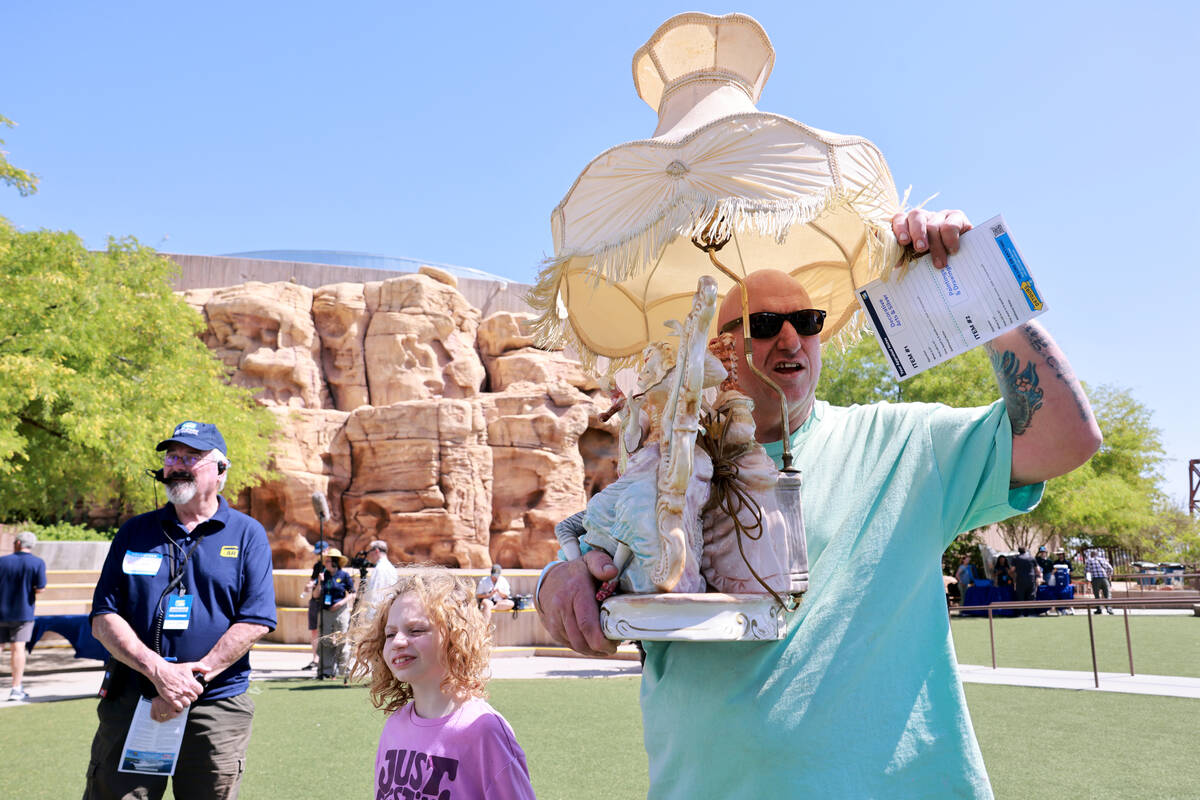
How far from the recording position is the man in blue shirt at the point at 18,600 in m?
9.78

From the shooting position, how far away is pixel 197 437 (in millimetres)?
3613

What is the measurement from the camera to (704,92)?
2441 millimetres

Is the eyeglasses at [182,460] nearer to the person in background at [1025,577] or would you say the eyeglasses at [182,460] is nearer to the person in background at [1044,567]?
the person in background at [1025,577]

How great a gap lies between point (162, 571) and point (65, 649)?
49.8 feet

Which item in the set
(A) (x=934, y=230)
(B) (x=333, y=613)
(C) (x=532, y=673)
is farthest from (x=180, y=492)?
(C) (x=532, y=673)

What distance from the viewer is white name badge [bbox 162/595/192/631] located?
3338 mm

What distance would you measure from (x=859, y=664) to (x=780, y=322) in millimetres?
847

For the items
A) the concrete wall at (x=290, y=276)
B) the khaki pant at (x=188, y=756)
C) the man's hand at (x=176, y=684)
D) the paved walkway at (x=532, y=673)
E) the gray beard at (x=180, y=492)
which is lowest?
the paved walkway at (x=532, y=673)

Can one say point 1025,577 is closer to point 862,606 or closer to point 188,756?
point 188,756

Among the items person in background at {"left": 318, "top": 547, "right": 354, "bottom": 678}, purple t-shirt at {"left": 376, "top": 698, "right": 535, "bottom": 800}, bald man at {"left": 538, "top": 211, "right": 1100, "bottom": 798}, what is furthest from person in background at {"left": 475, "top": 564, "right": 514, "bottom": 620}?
bald man at {"left": 538, "top": 211, "right": 1100, "bottom": 798}

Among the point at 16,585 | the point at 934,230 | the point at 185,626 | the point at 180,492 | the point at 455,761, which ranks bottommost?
the point at 455,761

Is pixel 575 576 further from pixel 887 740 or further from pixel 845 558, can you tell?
pixel 887 740

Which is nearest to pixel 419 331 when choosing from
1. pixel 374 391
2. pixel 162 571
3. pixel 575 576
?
pixel 374 391

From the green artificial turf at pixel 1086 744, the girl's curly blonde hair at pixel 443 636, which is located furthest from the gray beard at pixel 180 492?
the green artificial turf at pixel 1086 744
